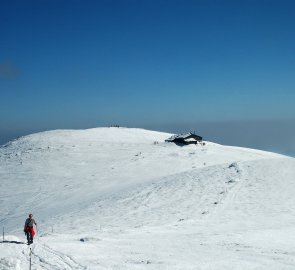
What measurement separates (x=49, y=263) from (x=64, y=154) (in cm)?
4567

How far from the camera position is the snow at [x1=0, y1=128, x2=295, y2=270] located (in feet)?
52.3

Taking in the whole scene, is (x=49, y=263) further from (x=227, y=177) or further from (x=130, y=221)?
(x=227, y=177)

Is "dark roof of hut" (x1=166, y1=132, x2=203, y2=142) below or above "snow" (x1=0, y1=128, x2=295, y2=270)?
above

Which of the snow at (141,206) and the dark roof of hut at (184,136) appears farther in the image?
the dark roof of hut at (184,136)

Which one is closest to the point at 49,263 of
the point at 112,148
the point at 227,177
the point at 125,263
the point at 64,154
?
the point at 125,263

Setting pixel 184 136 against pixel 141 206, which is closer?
pixel 141 206

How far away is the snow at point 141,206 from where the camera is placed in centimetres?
1593

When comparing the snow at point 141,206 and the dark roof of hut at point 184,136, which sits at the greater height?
the dark roof of hut at point 184,136

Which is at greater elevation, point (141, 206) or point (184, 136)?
point (184, 136)

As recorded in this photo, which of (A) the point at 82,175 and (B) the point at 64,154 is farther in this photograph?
(B) the point at 64,154

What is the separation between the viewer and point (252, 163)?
4094 centimetres

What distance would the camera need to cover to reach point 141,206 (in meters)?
31.5

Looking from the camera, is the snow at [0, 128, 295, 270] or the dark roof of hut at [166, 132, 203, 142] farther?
the dark roof of hut at [166, 132, 203, 142]

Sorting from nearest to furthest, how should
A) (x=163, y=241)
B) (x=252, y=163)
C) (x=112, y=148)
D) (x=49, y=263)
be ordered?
(x=49, y=263), (x=163, y=241), (x=252, y=163), (x=112, y=148)
